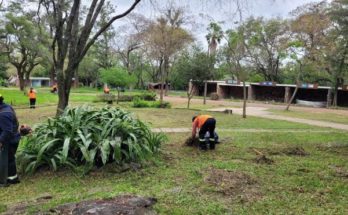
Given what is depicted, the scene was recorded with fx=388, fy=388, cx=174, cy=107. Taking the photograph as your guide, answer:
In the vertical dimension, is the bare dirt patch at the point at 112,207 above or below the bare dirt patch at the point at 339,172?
above

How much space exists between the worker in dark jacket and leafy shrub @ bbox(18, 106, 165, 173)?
0.45 metres

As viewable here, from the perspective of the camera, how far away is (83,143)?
6652 millimetres

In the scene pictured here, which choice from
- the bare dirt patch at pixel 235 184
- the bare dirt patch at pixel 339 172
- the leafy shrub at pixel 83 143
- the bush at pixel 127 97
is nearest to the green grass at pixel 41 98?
the bush at pixel 127 97

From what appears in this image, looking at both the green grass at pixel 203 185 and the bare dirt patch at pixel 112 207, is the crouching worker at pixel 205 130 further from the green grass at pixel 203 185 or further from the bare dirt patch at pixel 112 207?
the bare dirt patch at pixel 112 207

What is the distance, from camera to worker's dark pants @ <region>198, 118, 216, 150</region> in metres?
8.70

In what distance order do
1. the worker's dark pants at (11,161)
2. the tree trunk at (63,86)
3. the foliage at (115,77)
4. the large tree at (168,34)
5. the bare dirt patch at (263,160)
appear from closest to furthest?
the worker's dark pants at (11,161) < the bare dirt patch at (263,160) < the tree trunk at (63,86) < the foliage at (115,77) < the large tree at (168,34)

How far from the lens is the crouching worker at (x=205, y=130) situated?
8.71m

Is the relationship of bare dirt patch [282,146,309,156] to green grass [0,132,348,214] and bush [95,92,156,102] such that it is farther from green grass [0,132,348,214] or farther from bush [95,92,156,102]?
bush [95,92,156,102]

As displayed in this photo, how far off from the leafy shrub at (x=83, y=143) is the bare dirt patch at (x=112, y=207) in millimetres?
2030

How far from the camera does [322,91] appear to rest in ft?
142

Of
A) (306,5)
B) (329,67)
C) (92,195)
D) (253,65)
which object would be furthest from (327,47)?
(92,195)

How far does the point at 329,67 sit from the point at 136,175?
3555 centimetres

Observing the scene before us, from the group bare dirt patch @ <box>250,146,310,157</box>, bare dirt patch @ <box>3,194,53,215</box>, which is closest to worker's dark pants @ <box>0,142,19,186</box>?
bare dirt patch @ <box>3,194,53,215</box>

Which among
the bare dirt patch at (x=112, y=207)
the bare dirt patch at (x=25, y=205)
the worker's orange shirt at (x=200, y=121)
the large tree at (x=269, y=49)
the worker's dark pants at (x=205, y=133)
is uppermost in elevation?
the large tree at (x=269, y=49)
